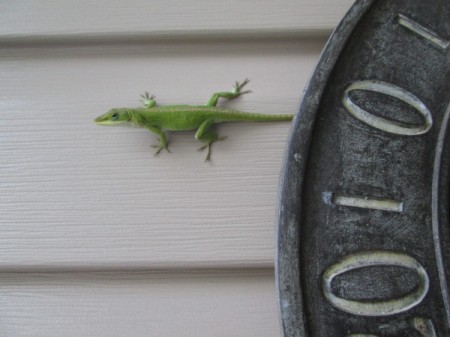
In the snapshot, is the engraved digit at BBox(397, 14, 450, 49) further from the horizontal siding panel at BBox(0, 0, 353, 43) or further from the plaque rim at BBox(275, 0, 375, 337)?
the horizontal siding panel at BBox(0, 0, 353, 43)

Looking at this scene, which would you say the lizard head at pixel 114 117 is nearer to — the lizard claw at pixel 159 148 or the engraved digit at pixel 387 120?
the lizard claw at pixel 159 148

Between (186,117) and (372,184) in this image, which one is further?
(186,117)

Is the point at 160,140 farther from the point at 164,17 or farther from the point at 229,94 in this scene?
the point at 164,17

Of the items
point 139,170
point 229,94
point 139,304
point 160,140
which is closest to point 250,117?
point 229,94

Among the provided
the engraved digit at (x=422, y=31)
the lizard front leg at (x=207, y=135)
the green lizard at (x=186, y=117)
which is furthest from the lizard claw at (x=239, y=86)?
the engraved digit at (x=422, y=31)

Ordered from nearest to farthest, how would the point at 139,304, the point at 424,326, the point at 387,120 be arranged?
the point at 424,326 < the point at 387,120 < the point at 139,304

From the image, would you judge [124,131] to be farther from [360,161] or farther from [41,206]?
[360,161]

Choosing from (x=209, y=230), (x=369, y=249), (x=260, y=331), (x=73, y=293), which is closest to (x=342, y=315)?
(x=369, y=249)
